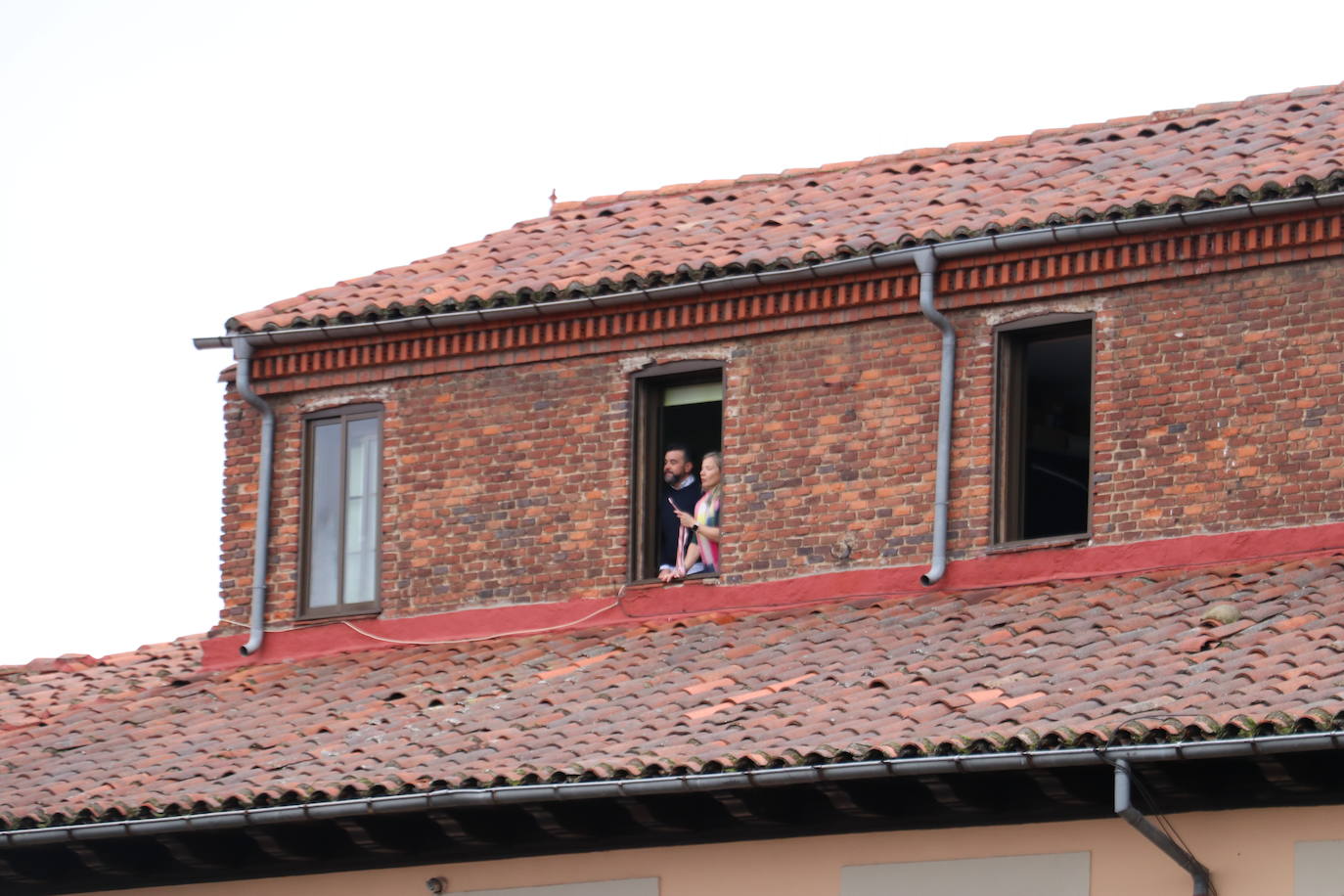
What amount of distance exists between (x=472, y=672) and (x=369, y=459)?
9.13 feet

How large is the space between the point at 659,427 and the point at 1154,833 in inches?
282

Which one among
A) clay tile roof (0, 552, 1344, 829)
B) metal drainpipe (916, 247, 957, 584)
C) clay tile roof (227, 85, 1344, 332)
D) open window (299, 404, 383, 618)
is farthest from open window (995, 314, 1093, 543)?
open window (299, 404, 383, 618)

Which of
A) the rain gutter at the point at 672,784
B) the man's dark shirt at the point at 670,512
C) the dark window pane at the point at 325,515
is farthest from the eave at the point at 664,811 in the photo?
the man's dark shirt at the point at 670,512

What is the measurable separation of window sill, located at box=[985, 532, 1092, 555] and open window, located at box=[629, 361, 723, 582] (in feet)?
9.13

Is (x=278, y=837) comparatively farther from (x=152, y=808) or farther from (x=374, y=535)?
(x=374, y=535)

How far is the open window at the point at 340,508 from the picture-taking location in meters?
22.9

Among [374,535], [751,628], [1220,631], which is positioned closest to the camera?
[1220,631]

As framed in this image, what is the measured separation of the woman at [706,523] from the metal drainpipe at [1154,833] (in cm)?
598

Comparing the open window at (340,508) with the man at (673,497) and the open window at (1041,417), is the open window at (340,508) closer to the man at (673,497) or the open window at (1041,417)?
the man at (673,497)

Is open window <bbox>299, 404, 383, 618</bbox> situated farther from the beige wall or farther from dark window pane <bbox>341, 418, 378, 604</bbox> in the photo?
the beige wall

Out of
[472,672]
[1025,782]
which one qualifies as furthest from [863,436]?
[1025,782]

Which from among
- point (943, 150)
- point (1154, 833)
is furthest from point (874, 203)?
point (1154, 833)

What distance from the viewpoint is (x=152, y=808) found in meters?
18.8

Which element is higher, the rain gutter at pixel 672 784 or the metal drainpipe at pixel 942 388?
the metal drainpipe at pixel 942 388
